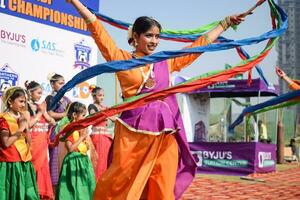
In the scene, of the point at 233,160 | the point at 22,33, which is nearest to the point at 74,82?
the point at 22,33

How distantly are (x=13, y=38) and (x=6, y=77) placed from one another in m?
0.53

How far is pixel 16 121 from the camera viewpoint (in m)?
4.78

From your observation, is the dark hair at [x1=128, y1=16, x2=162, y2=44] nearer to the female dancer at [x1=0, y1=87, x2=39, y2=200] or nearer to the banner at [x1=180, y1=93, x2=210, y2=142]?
the female dancer at [x1=0, y1=87, x2=39, y2=200]

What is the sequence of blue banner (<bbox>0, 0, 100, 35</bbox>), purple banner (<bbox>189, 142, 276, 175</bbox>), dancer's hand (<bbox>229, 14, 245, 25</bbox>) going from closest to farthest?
1. dancer's hand (<bbox>229, 14, 245, 25</bbox>)
2. blue banner (<bbox>0, 0, 100, 35</bbox>)
3. purple banner (<bbox>189, 142, 276, 175</bbox>)

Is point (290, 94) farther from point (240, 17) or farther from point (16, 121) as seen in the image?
point (16, 121)

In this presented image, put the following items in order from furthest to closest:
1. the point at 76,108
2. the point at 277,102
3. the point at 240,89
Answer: the point at 240,89, the point at 277,102, the point at 76,108

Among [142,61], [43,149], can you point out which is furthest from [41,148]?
[142,61]

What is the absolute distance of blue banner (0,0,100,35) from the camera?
645 cm

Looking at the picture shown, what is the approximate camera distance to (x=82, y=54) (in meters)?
7.69

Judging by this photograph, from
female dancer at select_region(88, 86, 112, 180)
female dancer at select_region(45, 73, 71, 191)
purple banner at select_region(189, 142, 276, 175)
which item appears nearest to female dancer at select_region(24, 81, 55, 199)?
female dancer at select_region(45, 73, 71, 191)

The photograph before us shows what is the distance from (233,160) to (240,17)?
8181 millimetres

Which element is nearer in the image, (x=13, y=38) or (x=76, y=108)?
(x=76, y=108)

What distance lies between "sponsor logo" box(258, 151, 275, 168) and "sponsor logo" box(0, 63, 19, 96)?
6.59 meters

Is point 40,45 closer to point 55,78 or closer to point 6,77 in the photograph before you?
point 55,78
